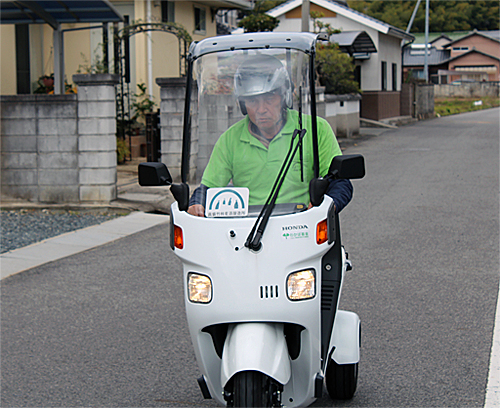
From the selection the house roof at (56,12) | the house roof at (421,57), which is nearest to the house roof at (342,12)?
the house roof at (56,12)

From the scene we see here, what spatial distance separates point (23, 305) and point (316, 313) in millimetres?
3716

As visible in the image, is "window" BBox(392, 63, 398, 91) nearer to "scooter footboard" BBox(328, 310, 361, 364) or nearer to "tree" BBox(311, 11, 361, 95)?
"tree" BBox(311, 11, 361, 95)

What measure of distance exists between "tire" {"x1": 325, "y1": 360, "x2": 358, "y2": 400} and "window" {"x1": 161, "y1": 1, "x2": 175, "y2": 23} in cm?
1741

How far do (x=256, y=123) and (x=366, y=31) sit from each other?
29620 millimetres

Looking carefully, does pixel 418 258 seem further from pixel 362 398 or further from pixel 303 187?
pixel 303 187

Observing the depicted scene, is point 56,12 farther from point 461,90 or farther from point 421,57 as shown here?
point 421,57

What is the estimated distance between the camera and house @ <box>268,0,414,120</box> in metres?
31.1

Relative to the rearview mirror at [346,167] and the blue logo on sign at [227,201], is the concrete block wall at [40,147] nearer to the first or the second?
the blue logo on sign at [227,201]

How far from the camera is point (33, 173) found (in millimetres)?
11070

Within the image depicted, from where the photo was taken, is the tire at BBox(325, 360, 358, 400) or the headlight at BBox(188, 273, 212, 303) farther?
the tire at BBox(325, 360, 358, 400)

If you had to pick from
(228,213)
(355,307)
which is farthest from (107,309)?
(228,213)

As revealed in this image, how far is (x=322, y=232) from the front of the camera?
3.19 meters

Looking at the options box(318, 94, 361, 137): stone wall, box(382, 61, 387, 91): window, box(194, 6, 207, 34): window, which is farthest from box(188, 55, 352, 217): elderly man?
box(382, 61, 387, 91): window

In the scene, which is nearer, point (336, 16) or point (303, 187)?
point (303, 187)
